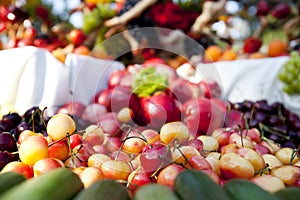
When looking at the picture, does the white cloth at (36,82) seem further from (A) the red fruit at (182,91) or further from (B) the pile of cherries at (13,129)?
(A) the red fruit at (182,91)

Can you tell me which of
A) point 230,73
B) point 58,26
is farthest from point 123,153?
point 58,26

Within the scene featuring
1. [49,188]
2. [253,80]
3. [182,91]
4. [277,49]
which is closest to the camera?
[49,188]

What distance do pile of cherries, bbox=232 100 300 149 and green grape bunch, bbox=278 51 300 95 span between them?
243mm

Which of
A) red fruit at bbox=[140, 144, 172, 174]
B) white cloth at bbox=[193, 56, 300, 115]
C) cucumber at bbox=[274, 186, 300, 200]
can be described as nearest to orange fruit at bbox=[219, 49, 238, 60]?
white cloth at bbox=[193, 56, 300, 115]

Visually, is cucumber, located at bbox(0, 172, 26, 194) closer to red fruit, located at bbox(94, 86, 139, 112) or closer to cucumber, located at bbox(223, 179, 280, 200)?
cucumber, located at bbox(223, 179, 280, 200)

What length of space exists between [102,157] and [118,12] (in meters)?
1.72

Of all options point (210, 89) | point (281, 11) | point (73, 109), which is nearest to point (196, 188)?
point (73, 109)

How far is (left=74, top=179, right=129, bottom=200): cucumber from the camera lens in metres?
0.53

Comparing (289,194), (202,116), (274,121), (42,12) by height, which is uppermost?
(42,12)

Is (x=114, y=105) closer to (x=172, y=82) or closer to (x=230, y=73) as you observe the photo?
(x=172, y=82)

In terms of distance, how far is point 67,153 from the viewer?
2.97ft

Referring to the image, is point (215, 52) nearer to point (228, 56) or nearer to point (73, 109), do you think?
point (228, 56)

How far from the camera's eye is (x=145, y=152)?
822mm

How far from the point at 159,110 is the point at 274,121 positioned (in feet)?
2.12
